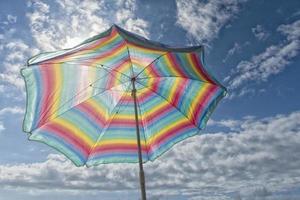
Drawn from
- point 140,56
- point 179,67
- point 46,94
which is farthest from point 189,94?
point 46,94

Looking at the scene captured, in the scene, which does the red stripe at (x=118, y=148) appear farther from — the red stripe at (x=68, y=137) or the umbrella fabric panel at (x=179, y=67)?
the umbrella fabric panel at (x=179, y=67)

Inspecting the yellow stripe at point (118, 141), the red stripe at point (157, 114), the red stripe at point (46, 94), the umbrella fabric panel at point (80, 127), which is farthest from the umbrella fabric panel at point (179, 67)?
the red stripe at point (46, 94)

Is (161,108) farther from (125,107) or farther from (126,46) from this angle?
(126,46)

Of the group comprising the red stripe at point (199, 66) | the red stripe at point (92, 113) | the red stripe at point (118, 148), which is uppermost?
the red stripe at point (199, 66)

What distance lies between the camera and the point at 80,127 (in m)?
11.2

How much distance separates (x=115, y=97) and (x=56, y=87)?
1.87m

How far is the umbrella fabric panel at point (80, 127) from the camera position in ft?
35.3

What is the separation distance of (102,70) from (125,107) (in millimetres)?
1376

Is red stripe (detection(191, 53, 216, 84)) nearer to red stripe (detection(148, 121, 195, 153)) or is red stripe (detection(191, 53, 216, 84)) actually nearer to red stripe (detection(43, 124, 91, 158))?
red stripe (detection(148, 121, 195, 153))

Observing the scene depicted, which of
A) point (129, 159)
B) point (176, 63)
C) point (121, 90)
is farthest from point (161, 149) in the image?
point (176, 63)

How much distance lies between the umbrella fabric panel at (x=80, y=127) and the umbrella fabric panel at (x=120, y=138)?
0.47 ft

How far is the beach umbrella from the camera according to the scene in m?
9.92

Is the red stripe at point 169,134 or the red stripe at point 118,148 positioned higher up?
the red stripe at point 169,134

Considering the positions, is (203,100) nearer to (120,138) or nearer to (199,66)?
(199,66)
